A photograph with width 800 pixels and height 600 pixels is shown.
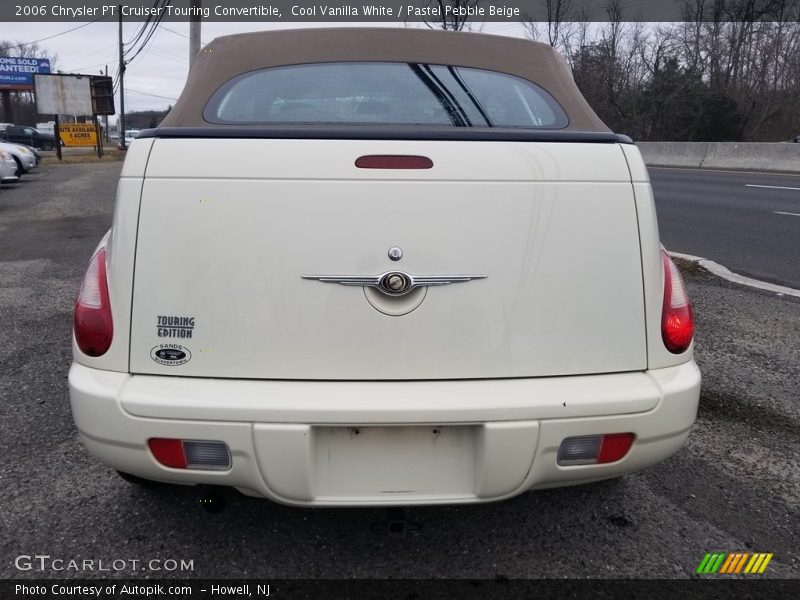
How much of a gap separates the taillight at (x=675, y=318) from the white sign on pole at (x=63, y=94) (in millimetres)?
33770

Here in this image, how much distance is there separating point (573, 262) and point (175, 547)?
1709 millimetres

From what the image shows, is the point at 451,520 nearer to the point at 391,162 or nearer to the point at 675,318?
the point at 675,318

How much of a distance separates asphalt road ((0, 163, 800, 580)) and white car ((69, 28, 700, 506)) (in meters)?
0.46

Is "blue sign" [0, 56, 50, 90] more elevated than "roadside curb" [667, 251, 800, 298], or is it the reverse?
"blue sign" [0, 56, 50, 90]

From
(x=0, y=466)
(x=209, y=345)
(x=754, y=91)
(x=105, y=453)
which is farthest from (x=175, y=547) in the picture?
(x=754, y=91)

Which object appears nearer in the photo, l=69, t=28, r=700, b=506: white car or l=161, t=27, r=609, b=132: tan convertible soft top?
l=69, t=28, r=700, b=506: white car

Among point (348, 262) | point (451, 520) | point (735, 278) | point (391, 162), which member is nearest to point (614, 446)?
point (451, 520)

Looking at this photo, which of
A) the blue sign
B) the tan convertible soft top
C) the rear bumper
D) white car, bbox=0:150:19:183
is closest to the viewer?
the rear bumper

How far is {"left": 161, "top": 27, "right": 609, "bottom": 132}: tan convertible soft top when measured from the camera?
112 inches

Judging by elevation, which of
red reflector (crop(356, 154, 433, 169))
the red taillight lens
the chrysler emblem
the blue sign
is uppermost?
the blue sign

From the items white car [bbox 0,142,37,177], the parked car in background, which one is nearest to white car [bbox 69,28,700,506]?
white car [bbox 0,142,37,177]

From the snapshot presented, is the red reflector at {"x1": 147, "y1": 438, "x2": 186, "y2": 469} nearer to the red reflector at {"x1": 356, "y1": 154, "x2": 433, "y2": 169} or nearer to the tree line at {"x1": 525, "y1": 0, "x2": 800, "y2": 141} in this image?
the red reflector at {"x1": 356, "y1": 154, "x2": 433, "y2": 169}

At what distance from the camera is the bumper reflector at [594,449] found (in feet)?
6.45

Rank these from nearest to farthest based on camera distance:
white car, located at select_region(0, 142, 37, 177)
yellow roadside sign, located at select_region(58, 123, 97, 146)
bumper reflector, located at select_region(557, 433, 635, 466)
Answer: bumper reflector, located at select_region(557, 433, 635, 466) < white car, located at select_region(0, 142, 37, 177) < yellow roadside sign, located at select_region(58, 123, 97, 146)
